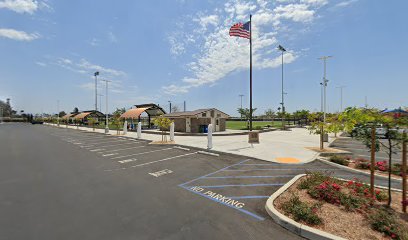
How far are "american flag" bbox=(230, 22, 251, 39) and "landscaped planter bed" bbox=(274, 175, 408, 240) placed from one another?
52.6ft

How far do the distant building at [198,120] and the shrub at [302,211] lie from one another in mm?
23236

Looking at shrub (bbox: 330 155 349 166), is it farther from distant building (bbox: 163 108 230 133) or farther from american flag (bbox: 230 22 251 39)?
distant building (bbox: 163 108 230 133)

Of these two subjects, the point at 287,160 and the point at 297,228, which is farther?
the point at 287,160

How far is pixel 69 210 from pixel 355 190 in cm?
923

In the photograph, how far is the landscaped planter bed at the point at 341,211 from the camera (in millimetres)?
4164

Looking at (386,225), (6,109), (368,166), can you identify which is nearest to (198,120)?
(368,166)

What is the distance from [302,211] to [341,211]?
1.27m

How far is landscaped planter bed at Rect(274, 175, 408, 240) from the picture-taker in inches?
164

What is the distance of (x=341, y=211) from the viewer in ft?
16.6

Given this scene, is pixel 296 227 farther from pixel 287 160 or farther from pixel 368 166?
pixel 368 166

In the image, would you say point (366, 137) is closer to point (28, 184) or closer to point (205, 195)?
point (205, 195)

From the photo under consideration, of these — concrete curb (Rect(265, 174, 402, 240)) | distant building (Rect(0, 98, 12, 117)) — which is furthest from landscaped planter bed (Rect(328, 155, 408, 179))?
distant building (Rect(0, 98, 12, 117))

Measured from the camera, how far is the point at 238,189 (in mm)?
7016

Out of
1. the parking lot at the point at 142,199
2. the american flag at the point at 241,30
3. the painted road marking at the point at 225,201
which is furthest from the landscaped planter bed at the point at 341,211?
the american flag at the point at 241,30
